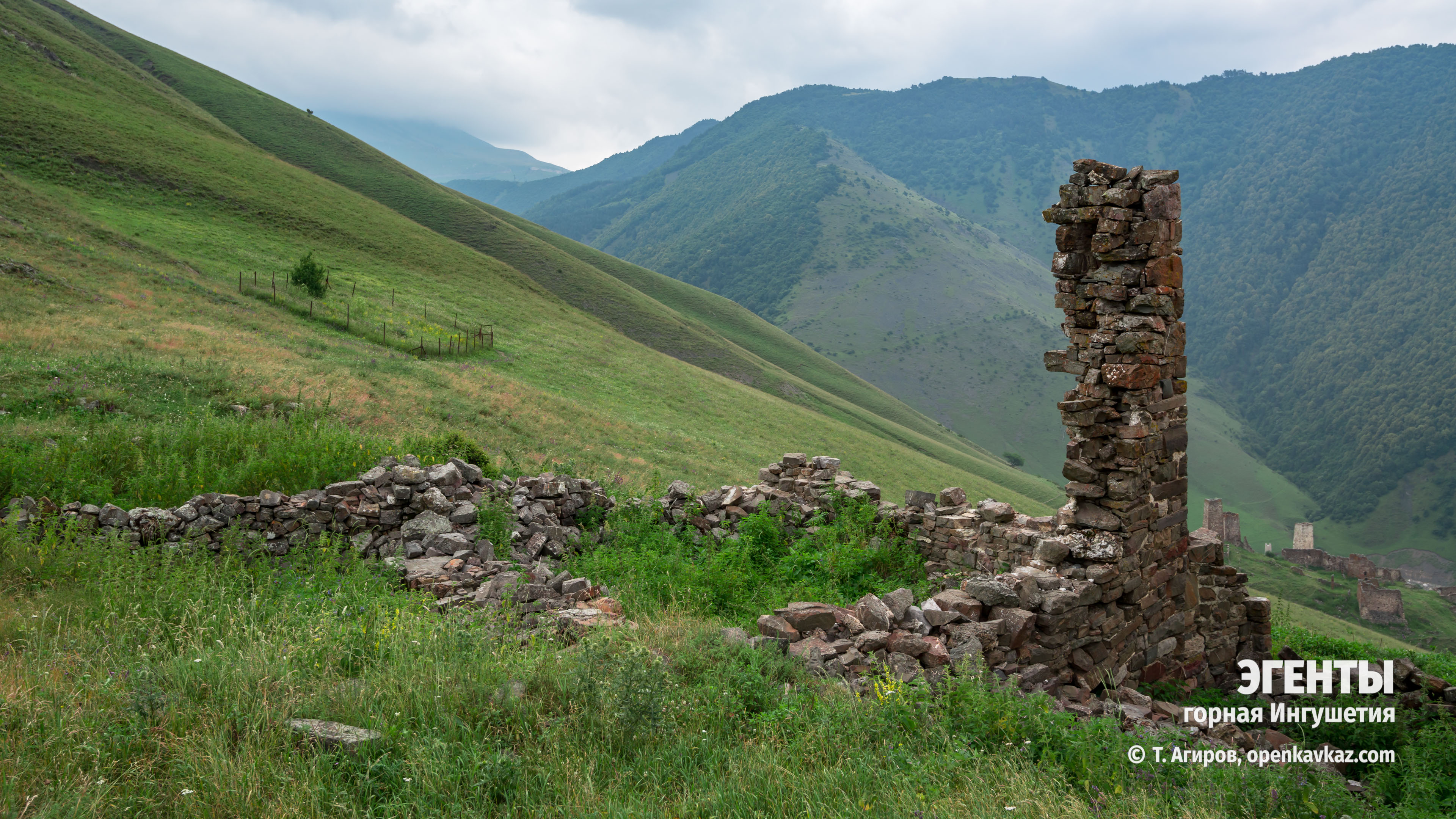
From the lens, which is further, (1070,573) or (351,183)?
(351,183)

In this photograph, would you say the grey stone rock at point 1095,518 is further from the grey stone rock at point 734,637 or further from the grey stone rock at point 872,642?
the grey stone rock at point 734,637

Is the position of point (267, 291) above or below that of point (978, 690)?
above

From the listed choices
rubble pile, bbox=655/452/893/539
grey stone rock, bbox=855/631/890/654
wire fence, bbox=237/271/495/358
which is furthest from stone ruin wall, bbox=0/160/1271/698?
wire fence, bbox=237/271/495/358

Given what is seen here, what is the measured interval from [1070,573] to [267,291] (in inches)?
1375

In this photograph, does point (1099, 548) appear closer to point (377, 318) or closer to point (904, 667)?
point (904, 667)

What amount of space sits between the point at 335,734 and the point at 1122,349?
8.35m

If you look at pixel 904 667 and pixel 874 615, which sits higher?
pixel 874 615

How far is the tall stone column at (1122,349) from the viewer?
791 cm

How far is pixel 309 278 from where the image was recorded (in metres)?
33.6

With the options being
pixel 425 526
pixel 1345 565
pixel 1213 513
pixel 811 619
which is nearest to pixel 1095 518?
pixel 811 619

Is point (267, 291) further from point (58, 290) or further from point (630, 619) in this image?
point (630, 619)

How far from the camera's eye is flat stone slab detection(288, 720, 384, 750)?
4.33 meters

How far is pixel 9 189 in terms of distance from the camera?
1191 inches

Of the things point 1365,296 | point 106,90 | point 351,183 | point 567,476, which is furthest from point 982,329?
point 567,476
